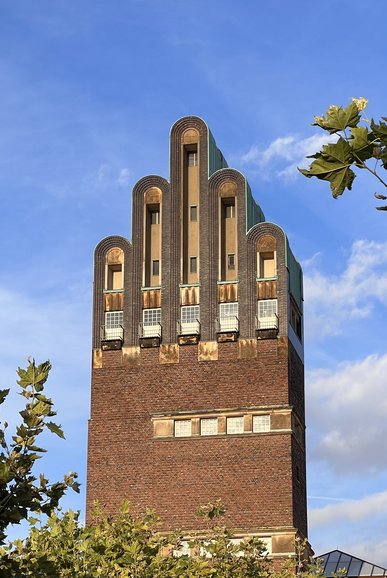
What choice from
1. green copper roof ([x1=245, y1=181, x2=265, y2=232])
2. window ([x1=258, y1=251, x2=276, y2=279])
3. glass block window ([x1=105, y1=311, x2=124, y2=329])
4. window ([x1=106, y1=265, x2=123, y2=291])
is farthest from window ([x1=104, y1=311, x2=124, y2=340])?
green copper roof ([x1=245, y1=181, x2=265, y2=232])

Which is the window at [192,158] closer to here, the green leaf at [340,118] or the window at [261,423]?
the window at [261,423]

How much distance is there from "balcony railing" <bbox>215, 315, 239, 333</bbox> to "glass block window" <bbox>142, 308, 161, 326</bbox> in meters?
2.97

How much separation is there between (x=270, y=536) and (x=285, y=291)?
1092 centimetres

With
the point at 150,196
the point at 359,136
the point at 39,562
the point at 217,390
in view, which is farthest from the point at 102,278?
the point at 359,136

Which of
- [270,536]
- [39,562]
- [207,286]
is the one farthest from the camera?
[207,286]

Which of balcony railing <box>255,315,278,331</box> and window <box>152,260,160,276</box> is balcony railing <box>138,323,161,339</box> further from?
balcony railing <box>255,315,278,331</box>

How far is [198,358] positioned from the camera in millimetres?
55656

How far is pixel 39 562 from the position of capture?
611 inches

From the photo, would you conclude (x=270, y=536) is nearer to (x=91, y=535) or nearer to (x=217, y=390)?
(x=217, y=390)

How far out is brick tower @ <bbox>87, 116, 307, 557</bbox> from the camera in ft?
176

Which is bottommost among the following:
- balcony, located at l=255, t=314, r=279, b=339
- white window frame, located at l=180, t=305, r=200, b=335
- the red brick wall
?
the red brick wall

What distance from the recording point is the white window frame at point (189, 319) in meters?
56.1

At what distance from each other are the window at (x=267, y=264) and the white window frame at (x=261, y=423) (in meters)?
6.48

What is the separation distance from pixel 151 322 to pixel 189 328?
6.44 ft
